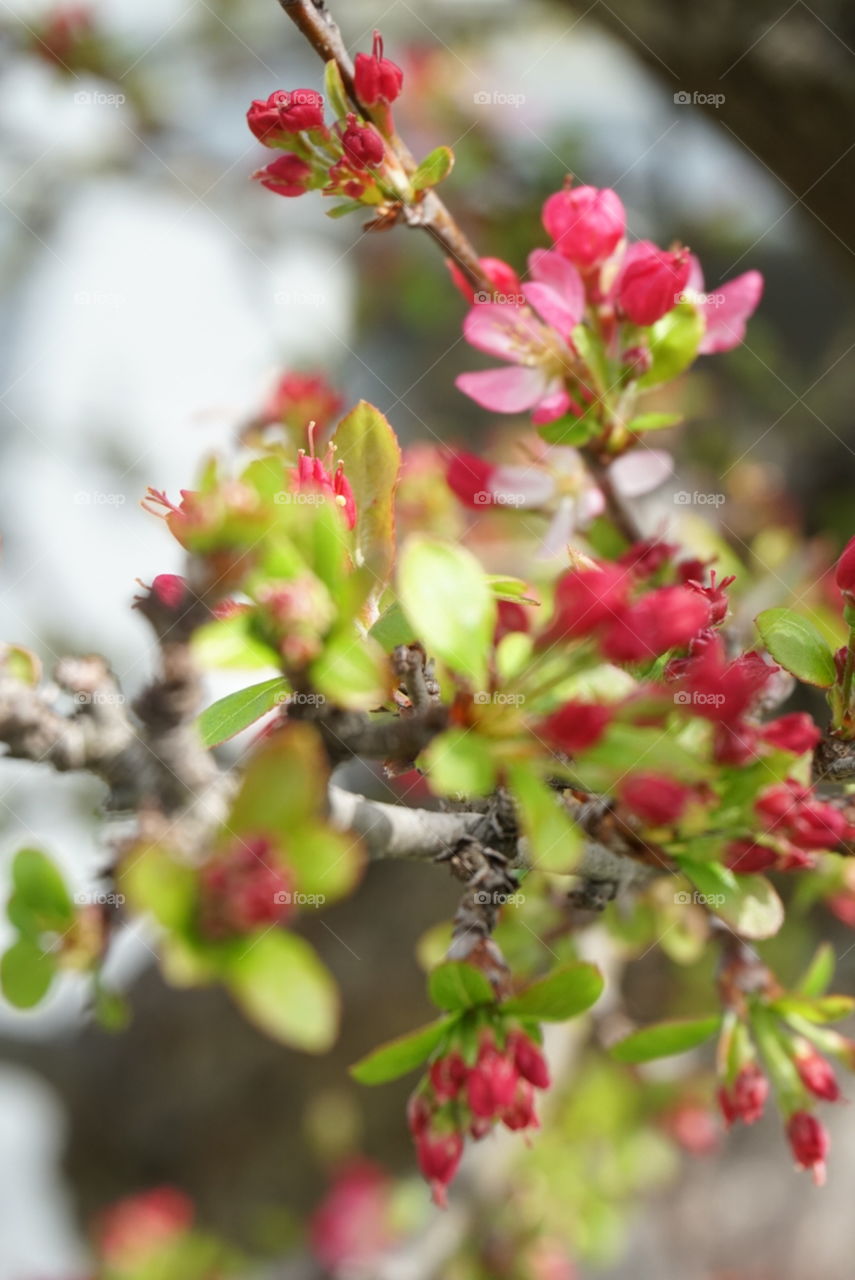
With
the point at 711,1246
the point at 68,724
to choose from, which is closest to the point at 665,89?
the point at 68,724

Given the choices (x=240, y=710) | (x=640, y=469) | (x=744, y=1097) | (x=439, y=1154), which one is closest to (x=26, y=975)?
(x=240, y=710)

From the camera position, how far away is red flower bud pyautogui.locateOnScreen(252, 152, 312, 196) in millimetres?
699

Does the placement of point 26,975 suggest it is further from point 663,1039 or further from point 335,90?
point 335,90

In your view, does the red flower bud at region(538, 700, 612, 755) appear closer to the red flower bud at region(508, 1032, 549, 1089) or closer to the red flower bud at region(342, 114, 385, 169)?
the red flower bud at region(508, 1032, 549, 1089)

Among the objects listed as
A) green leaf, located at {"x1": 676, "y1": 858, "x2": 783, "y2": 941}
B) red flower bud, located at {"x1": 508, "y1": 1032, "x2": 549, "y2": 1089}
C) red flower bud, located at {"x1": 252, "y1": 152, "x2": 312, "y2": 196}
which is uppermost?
red flower bud, located at {"x1": 252, "y1": 152, "x2": 312, "y2": 196}

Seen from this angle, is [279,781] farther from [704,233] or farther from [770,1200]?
[704,233]

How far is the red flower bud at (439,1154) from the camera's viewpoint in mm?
610

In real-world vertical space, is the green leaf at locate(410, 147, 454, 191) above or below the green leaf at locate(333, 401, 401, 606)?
above

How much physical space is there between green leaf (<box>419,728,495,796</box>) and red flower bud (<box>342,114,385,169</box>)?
45 centimetres

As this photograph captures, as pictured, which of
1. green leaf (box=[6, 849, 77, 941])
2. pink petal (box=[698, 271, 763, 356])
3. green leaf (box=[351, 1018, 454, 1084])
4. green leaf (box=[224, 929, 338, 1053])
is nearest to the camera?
green leaf (box=[224, 929, 338, 1053])

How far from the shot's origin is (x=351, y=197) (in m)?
0.72

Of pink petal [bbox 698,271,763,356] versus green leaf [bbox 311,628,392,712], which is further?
pink petal [bbox 698,271,763,356]

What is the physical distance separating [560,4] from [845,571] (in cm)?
147

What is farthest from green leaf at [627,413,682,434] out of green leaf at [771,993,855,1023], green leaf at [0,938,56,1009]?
green leaf at [0,938,56,1009]
